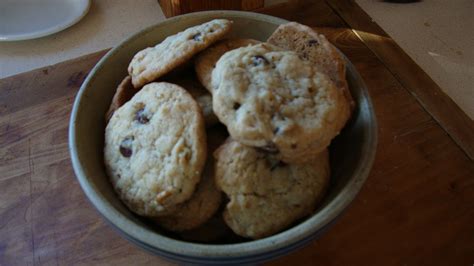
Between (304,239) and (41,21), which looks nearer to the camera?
(304,239)

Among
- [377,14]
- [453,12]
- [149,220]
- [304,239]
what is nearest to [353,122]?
[304,239]

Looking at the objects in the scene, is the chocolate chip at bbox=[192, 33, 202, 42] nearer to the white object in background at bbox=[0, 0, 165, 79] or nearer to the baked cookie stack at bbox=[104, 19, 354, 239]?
the baked cookie stack at bbox=[104, 19, 354, 239]

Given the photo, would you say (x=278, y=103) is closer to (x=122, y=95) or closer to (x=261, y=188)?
(x=261, y=188)

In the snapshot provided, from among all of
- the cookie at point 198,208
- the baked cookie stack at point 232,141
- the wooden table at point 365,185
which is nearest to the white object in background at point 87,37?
the wooden table at point 365,185

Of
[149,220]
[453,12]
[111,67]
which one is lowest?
[453,12]

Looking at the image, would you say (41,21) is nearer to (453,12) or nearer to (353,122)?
(353,122)

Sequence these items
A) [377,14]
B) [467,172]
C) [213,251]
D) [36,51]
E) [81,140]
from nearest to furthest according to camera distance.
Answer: [213,251], [81,140], [467,172], [36,51], [377,14]

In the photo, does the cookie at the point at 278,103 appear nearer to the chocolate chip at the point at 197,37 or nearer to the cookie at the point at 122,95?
the chocolate chip at the point at 197,37
